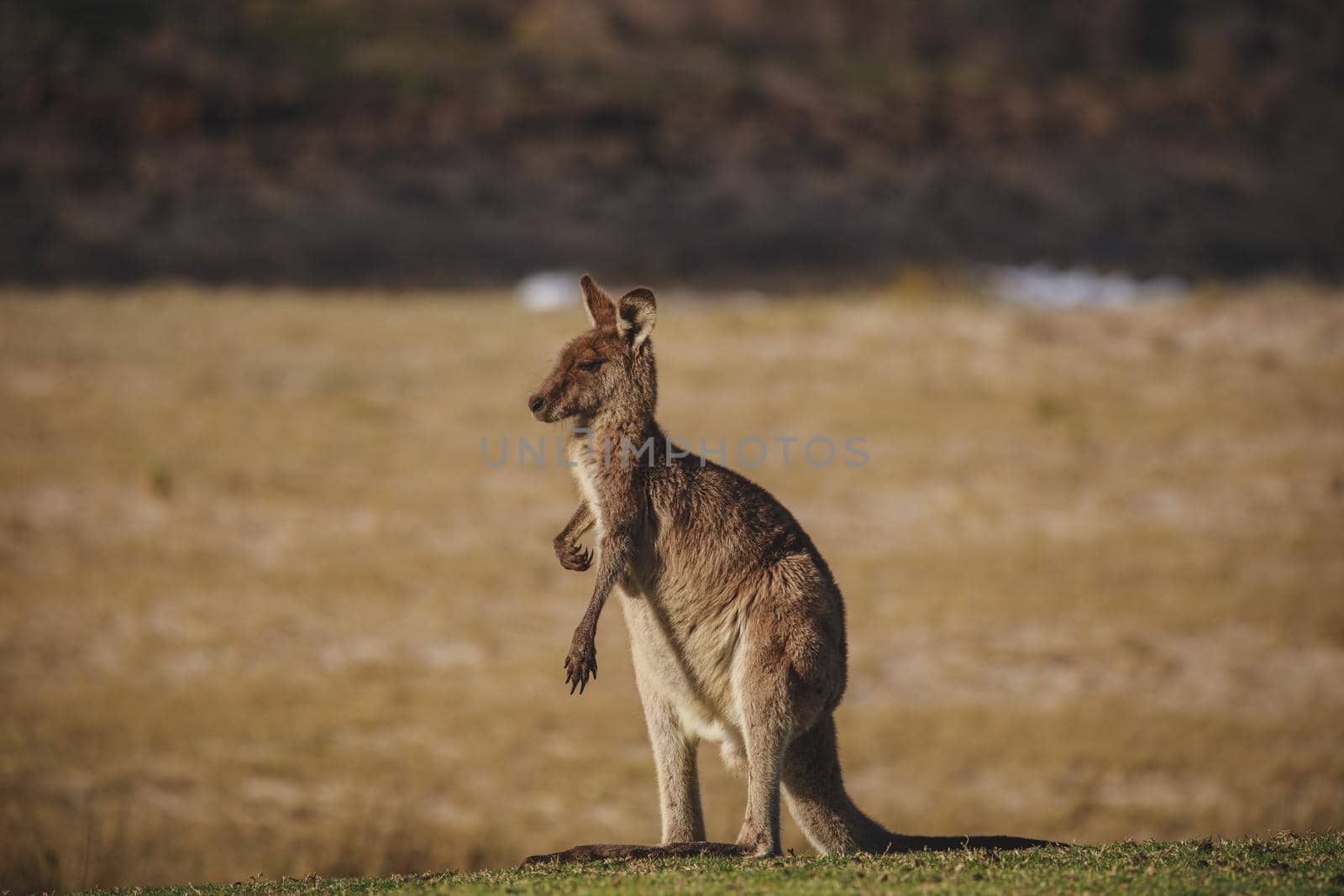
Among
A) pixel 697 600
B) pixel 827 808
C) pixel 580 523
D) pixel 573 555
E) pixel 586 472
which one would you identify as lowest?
pixel 827 808

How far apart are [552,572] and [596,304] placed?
45.8ft

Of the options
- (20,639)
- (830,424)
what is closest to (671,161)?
(830,424)

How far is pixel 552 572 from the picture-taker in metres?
20.2

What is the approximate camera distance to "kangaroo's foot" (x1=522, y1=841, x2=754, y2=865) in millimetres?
5945

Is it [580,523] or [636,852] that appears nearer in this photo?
[636,852]

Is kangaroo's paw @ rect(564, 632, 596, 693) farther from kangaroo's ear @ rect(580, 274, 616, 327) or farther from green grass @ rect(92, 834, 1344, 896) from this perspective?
kangaroo's ear @ rect(580, 274, 616, 327)

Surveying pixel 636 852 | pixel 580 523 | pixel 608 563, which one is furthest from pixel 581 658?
pixel 636 852

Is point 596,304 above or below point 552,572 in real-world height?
below

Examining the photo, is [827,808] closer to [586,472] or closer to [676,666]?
[676,666]

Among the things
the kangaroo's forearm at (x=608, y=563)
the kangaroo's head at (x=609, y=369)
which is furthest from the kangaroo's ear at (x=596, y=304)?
the kangaroo's forearm at (x=608, y=563)

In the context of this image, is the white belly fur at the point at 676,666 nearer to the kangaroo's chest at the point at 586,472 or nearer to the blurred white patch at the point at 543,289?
the kangaroo's chest at the point at 586,472

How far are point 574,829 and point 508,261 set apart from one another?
18.9 metres

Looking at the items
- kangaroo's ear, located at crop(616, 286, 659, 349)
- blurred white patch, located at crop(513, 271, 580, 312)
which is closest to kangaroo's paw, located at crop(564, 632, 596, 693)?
kangaroo's ear, located at crop(616, 286, 659, 349)

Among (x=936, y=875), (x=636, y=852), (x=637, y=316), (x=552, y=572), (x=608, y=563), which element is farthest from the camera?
(x=552, y=572)
